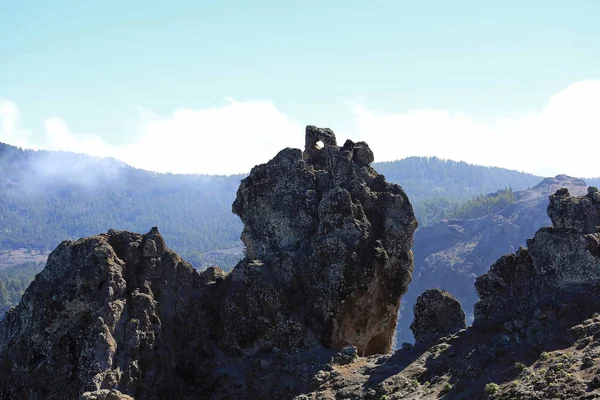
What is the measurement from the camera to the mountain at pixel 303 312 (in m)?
35.2

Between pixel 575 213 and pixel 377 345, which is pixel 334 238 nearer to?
pixel 377 345

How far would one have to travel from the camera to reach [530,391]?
2853 centimetres

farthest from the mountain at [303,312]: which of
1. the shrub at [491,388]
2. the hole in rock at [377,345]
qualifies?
the hole in rock at [377,345]

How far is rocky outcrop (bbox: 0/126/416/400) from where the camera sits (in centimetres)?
3897

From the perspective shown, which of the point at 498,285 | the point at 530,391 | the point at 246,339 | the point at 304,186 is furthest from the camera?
the point at 304,186

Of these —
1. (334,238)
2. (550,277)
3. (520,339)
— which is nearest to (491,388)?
(520,339)

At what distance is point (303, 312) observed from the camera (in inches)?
1746

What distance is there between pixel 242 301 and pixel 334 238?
726 centimetres

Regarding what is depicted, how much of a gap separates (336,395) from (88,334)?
14291 mm

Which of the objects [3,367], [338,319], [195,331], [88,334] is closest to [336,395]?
[338,319]

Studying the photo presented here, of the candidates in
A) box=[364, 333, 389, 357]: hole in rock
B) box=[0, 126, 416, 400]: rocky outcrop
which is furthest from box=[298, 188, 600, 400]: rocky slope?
box=[364, 333, 389, 357]: hole in rock

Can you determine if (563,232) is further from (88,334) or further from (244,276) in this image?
(88,334)

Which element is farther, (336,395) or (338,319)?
(338,319)

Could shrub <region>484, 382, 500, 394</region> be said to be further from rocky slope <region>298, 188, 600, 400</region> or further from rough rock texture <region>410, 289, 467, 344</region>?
rough rock texture <region>410, 289, 467, 344</region>
